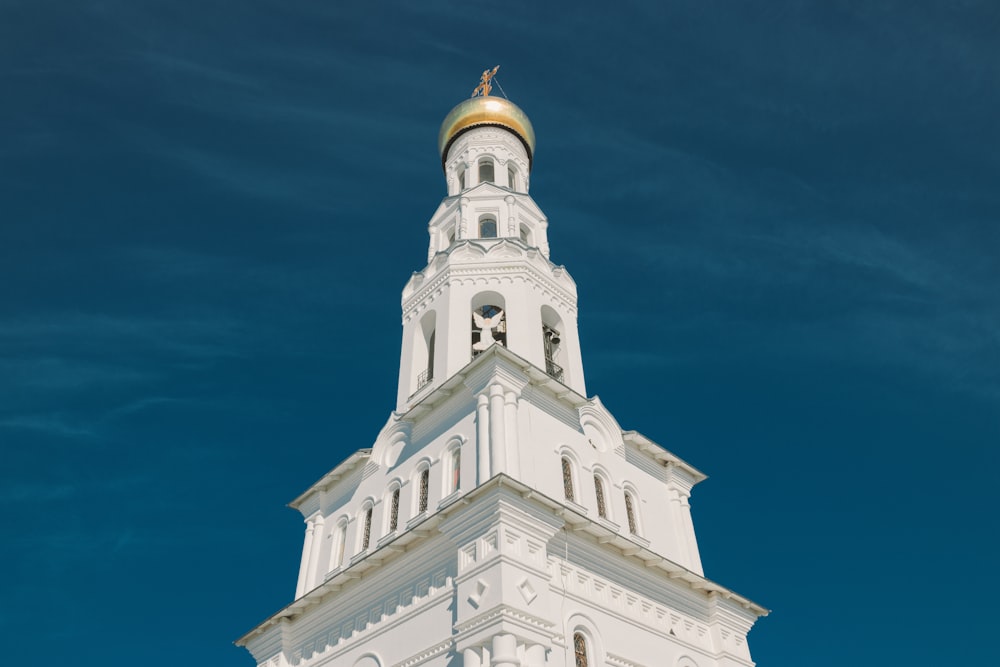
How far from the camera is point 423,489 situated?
18656mm

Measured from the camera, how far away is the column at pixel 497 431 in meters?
16.5

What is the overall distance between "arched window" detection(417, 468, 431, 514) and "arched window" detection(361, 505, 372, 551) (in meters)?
1.67

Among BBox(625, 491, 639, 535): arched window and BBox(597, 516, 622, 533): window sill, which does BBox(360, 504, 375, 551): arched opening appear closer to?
BBox(597, 516, 622, 533): window sill

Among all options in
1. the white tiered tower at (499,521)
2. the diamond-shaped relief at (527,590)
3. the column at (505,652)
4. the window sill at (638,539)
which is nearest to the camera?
the column at (505,652)

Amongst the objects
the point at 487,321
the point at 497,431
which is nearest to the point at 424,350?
the point at 487,321

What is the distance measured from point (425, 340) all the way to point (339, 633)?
8245mm

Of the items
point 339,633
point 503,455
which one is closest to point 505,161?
point 503,455

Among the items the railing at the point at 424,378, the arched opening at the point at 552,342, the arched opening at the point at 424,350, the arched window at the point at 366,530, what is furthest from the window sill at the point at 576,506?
the arched opening at the point at 424,350

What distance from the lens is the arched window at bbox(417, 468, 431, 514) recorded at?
18328mm

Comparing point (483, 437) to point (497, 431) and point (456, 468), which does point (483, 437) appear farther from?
point (456, 468)

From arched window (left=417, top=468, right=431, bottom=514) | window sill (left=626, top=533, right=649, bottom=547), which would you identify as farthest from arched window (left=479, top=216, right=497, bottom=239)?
window sill (left=626, top=533, right=649, bottom=547)

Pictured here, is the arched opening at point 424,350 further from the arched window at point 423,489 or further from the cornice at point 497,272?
the arched window at point 423,489

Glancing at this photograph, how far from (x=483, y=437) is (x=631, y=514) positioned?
461 centimetres

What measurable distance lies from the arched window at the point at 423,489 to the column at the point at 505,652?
15.7ft
